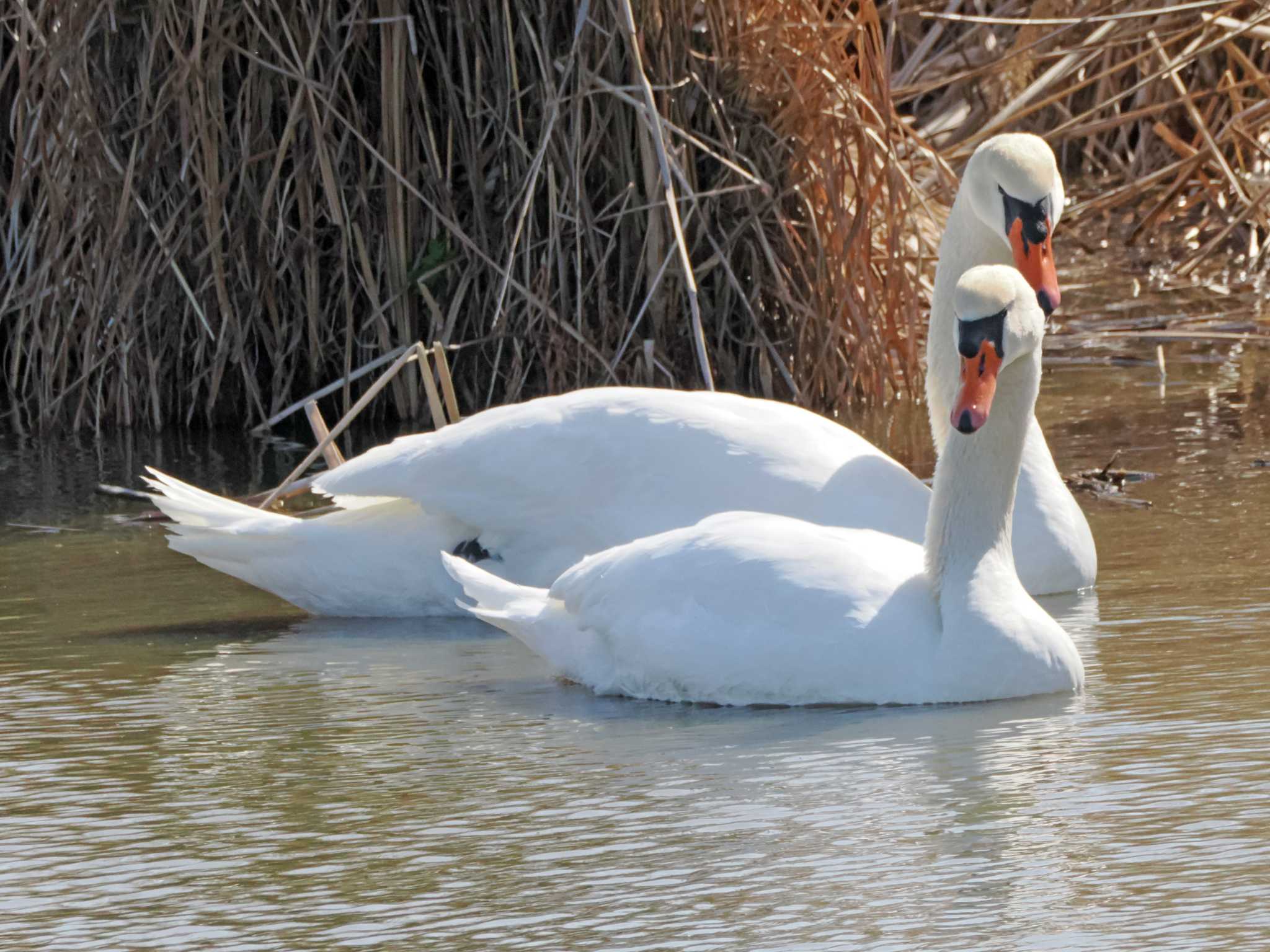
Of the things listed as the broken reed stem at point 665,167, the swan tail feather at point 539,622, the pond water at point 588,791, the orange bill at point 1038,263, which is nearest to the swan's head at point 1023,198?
the orange bill at point 1038,263

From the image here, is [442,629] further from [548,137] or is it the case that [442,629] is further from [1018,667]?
[548,137]

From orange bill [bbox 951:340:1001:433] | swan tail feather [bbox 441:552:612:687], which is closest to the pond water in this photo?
swan tail feather [bbox 441:552:612:687]

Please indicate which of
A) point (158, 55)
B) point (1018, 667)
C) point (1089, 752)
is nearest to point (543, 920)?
point (1089, 752)

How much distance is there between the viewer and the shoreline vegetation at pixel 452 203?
8086 millimetres

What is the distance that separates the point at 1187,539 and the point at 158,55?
14.2 feet

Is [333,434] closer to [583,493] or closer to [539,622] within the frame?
[583,493]

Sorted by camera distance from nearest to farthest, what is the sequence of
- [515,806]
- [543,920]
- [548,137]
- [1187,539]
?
[543,920] → [515,806] → [1187,539] → [548,137]

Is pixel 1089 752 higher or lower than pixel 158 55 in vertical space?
lower

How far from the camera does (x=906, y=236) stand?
879 centimetres

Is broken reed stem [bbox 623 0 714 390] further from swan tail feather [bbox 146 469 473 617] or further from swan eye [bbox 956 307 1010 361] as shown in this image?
swan eye [bbox 956 307 1010 361]

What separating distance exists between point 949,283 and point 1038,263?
56 cm

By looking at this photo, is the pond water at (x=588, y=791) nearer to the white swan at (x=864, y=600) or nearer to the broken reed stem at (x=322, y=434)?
the white swan at (x=864, y=600)

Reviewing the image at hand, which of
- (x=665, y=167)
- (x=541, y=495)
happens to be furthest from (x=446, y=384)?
(x=541, y=495)

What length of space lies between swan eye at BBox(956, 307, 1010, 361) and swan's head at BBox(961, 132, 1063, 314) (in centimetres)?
125
